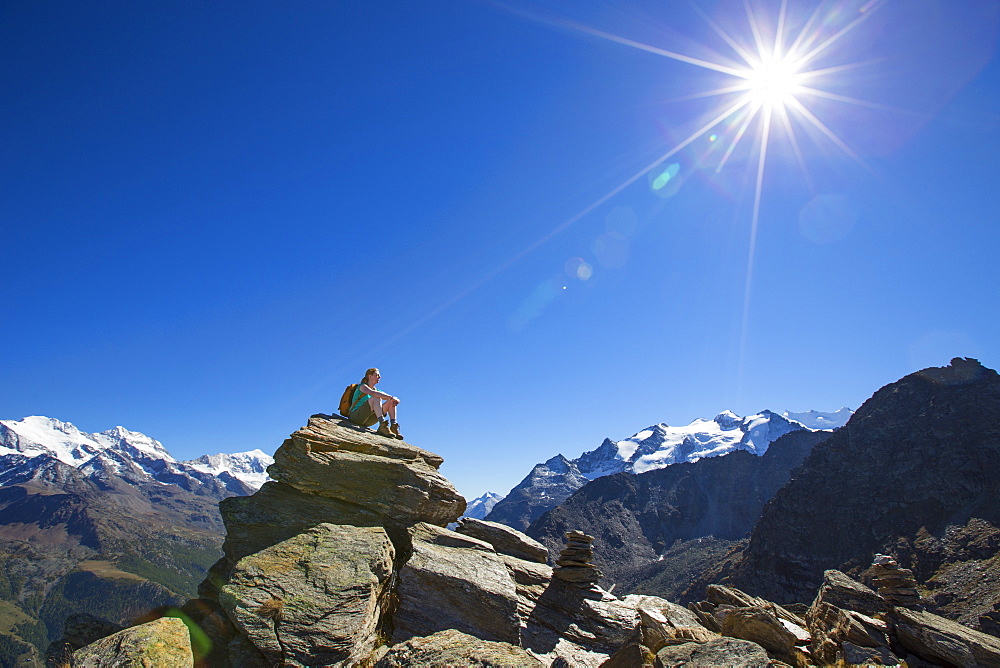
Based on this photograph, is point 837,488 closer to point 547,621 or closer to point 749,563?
point 749,563

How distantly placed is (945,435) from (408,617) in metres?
247

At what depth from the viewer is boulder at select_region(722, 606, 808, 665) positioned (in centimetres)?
1750

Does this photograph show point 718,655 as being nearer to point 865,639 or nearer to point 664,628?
point 664,628

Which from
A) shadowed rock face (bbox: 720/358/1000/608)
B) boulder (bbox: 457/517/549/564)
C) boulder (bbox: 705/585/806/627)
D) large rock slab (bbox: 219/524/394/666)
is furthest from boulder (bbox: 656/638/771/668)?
shadowed rock face (bbox: 720/358/1000/608)

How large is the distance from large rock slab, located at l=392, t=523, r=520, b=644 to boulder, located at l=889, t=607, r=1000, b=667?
16.7m

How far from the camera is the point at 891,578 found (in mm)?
28859

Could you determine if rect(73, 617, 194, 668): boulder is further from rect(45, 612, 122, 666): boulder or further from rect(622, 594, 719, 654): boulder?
rect(622, 594, 719, 654): boulder

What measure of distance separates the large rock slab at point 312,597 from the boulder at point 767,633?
1535 cm

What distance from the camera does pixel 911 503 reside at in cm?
16612

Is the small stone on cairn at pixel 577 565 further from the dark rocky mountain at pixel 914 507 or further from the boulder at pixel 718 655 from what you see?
the dark rocky mountain at pixel 914 507

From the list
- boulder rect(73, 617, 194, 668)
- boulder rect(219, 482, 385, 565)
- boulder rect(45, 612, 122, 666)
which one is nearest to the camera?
boulder rect(73, 617, 194, 668)

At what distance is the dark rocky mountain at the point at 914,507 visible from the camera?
133000mm

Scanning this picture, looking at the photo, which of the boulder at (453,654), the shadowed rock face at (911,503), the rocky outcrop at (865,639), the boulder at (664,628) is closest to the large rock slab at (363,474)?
the boulder at (453,654)

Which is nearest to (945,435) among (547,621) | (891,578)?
(891,578)
